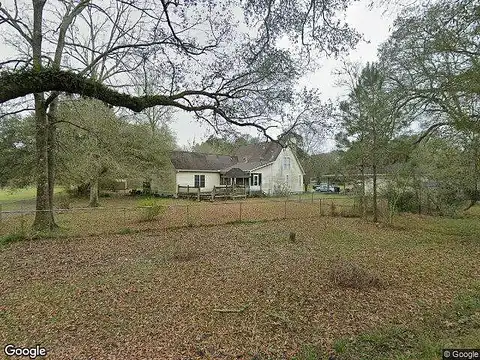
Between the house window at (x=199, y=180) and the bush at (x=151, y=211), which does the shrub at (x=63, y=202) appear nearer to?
the bush at (x=151, y=211)

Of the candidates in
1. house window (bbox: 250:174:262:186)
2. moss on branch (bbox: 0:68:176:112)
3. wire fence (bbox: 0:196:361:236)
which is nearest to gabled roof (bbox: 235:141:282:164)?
house window (bbox: 250:174:262:186)

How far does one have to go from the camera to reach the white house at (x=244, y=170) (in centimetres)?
2967

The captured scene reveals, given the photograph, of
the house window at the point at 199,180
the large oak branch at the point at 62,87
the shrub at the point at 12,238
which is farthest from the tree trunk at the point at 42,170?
the house window at the point at 199,180

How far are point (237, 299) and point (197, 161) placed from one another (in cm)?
2674

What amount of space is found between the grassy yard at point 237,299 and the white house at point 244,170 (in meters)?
20.1

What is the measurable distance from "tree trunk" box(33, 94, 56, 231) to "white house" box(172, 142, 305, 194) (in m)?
17.3

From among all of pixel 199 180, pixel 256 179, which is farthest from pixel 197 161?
pixel 256 179

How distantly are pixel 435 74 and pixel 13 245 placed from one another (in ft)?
50.1

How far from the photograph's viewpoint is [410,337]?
4.01 metres

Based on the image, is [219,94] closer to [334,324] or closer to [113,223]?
[334,324]

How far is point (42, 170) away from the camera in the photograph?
34.4 feet

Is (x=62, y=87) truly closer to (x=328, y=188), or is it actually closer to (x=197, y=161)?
(x=197, y=161)

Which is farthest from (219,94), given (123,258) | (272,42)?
(123,258)

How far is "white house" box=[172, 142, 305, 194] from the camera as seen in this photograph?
29.7 metres
